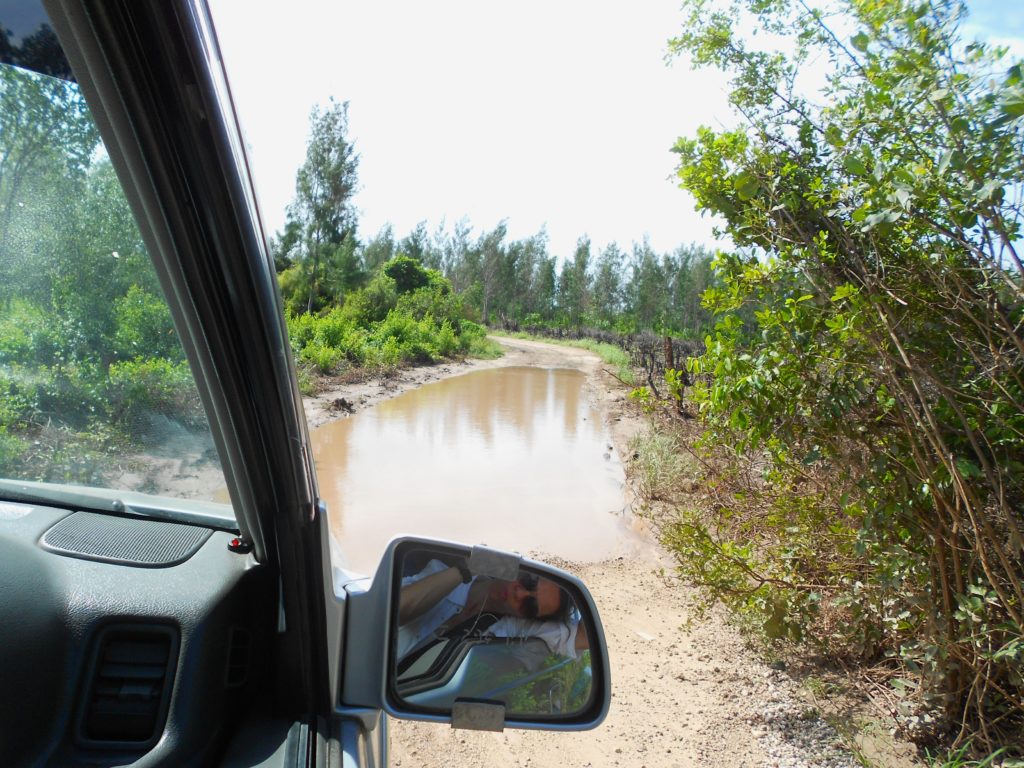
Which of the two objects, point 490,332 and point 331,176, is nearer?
point 331,176

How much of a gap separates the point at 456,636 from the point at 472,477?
8.86 metres

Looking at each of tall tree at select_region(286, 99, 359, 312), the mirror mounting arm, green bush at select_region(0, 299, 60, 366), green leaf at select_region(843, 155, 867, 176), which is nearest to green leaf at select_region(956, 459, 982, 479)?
green leaf at select_region(843, 155, 867, 176)

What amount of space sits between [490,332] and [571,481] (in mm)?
35542

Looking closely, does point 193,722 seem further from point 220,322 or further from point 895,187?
point 895,187

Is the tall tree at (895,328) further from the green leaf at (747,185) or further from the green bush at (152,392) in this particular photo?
the green bush at (152,392)

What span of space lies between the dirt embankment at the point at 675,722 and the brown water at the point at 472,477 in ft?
7.28

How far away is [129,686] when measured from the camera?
1.06 meters

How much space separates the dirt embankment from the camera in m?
3.36

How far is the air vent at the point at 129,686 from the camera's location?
3.35 feet

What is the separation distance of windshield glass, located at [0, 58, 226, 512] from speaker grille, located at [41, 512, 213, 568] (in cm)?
6

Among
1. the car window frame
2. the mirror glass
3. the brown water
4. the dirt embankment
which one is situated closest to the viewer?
the car window frame

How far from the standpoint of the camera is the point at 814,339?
2.69 meters

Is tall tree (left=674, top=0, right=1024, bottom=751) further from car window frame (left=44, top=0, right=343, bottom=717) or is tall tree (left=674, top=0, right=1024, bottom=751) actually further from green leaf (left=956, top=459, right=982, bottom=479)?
car window frame (left=44, top=0, right=343, bottom=717)

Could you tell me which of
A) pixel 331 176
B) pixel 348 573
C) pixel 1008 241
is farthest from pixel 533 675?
pixel 331 176
